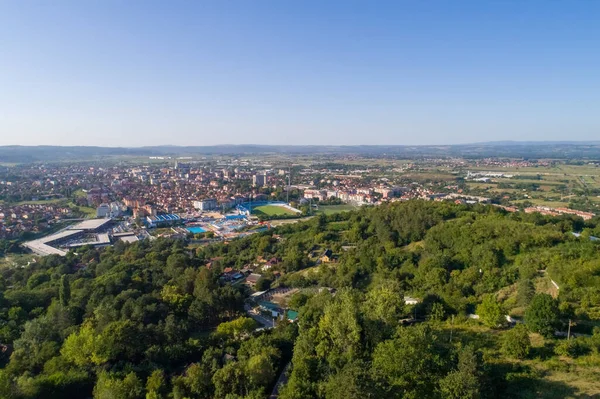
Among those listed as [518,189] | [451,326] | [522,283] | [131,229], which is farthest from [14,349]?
[518,189]

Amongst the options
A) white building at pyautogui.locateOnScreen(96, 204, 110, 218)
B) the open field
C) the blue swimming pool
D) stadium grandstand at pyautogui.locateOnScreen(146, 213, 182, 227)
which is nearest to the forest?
the blue swimming pool

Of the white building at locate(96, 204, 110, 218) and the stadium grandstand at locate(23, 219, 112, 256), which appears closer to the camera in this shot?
the stadium grandstand at locate(23, 219, 112, 256)

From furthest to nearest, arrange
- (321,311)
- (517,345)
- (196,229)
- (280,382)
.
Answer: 1. (196,229)
2. (321,311)
3. (280,382)
4. (517,345)

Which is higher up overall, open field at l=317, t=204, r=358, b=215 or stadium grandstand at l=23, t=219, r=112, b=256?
open field at l=317, t=204, r=358, b=215

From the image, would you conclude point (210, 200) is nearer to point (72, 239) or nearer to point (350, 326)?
point (72, 239)

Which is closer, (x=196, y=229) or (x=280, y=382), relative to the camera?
(x=280, y=382)

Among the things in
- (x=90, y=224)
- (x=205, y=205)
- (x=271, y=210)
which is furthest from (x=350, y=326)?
(x=205, y=205)

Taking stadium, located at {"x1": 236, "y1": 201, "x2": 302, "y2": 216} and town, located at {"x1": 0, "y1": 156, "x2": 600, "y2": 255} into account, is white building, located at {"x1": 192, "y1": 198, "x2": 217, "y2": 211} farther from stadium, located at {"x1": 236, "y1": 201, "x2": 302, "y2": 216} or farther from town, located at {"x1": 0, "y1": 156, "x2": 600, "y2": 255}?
stadium, located at {"x1": 236, "y1": 201, "x2": 302, "y2": 216}

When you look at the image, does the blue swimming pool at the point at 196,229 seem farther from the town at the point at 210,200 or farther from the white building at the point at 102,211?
the white building at the point at 102,211
